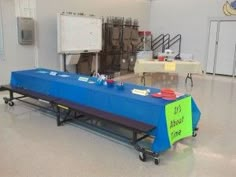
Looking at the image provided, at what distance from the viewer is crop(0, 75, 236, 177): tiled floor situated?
255 cm

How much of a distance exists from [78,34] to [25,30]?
135 cm

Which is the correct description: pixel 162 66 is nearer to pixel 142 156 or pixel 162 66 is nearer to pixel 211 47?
pixel 211 47

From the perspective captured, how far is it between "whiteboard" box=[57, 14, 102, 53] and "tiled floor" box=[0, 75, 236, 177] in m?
2.47

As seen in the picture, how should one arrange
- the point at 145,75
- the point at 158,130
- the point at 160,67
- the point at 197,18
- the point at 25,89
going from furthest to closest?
the point at 197,18 → the point at 145,75 → the point at 160,67 → the point at 25,89 → the point at 158,130

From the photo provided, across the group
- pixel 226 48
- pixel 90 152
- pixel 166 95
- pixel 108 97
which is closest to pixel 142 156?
pixel 90 152

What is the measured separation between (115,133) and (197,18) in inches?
284

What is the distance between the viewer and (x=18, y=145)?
307cm

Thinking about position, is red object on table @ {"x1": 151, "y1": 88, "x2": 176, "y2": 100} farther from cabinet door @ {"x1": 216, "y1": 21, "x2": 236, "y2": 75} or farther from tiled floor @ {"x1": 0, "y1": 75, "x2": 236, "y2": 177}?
cabinet door @ {"x1": 216, "y1": 21, "x2": 236, "y2": 75}

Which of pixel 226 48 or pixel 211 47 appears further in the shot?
pixel 211 47

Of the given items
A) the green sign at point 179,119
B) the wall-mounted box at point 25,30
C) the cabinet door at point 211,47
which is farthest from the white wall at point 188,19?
the green sign at point 179,119

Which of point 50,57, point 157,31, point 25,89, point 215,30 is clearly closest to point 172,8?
point 157,31

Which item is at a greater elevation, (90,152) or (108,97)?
(108,97)

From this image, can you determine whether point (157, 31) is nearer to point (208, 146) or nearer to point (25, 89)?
point (25, 89)

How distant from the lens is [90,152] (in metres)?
2.93
